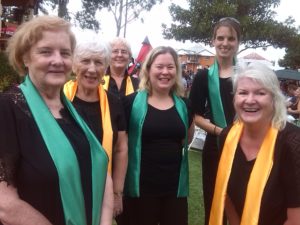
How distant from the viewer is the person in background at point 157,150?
3.44 m

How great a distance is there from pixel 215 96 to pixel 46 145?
2.06 meters

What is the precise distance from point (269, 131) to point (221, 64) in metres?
1.26

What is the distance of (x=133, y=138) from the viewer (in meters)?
3.47

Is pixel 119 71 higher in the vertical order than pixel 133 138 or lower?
higher

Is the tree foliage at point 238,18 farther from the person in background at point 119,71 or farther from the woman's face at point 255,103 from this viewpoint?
the woman's face at point 255,103

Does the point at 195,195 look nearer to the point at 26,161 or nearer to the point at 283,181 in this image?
the point at 283,181

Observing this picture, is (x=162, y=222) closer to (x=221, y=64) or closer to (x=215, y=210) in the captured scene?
(x=215, y=210)

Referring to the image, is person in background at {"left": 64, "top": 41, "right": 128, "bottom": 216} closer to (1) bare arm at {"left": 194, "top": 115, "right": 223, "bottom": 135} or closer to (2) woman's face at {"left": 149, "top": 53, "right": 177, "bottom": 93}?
(2) woman's face at {"left": 149, "top": 53, "right": 177, "bottom": 93}

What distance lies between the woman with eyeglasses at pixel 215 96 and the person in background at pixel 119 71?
0.93 m

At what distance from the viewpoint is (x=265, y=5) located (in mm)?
24156

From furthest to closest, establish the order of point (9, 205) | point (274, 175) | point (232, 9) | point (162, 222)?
point (232, 9)
point (162, 222)
point (274, 175)
point (9, 205)

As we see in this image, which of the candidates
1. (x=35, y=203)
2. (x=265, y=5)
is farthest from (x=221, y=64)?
(x=265, y=5)

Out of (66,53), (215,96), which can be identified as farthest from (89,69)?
(215,96)

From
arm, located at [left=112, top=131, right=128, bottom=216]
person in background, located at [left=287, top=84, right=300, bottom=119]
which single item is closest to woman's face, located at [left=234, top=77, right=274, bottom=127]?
arm, located at [left=112, top=131, right=128, bottom=216]
